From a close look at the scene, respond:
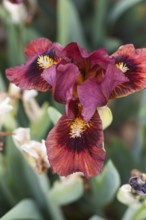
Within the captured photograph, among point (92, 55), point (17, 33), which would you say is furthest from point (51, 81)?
point (17, 33)

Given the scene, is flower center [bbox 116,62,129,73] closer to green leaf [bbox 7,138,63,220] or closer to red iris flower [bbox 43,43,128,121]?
red iris flower [bbox 43,43,128,121]

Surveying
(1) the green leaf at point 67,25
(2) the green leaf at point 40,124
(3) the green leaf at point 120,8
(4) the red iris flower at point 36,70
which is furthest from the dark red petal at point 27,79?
(3) the green leaf at point 120,8

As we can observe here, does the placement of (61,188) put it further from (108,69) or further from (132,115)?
(132,115)

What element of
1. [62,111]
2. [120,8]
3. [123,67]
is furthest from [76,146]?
[120,8]

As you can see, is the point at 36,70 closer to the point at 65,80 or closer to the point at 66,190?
the point at 65,80

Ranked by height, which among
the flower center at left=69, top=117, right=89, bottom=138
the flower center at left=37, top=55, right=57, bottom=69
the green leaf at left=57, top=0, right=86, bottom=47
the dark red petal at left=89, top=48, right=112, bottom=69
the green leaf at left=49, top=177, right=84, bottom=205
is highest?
the green leaf at left=57, top=0, right=86, bottom=47

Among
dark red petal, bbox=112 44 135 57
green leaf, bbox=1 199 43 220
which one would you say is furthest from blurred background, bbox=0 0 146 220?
dark red petal, bbox=112 44 135 57

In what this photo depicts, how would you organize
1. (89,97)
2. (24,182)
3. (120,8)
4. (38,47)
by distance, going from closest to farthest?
(89,97) < (38,47) < (24,182) < (120,8)
